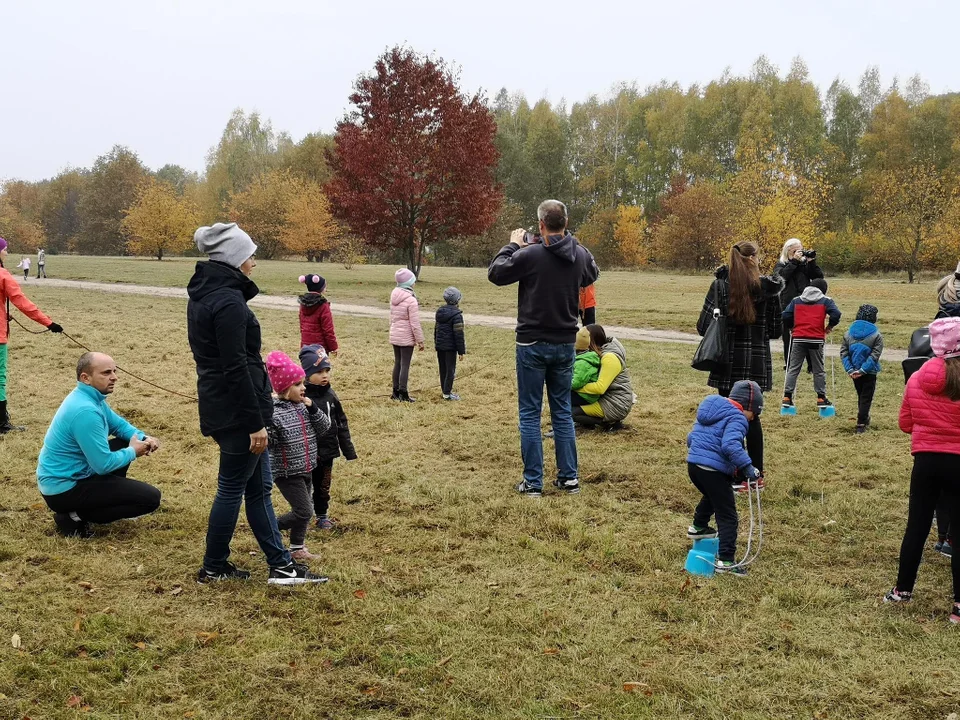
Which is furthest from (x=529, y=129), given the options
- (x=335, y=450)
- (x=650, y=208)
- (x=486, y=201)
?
(x=335, y=450)

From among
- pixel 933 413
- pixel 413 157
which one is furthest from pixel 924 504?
pixel 413 157

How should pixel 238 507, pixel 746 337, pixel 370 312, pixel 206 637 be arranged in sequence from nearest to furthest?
pixel 206 637 < pixel 238 507 < pixel 746 337 < pixel 370 312

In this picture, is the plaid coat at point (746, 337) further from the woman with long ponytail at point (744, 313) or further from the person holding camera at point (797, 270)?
the person holding camera at point (797, 270)

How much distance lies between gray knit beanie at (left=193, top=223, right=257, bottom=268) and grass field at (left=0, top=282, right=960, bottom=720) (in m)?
1.94

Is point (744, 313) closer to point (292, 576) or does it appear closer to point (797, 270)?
point (797, 270)

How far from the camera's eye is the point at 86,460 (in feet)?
18.3

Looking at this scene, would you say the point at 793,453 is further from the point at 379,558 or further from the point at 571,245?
the point at 379,558

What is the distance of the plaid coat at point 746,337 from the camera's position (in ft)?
23.6

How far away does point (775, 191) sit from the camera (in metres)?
40.9

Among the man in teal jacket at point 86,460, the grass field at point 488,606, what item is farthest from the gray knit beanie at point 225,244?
the grass field at point 488,606

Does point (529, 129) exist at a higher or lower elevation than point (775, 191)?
higher

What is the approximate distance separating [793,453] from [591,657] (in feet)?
15.3

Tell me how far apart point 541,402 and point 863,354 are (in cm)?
399

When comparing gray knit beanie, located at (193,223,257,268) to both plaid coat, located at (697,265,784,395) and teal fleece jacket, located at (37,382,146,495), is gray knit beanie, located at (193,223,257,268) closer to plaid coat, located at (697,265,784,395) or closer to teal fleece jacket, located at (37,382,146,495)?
teal fleece jacket, located at (37,382,146,495)
